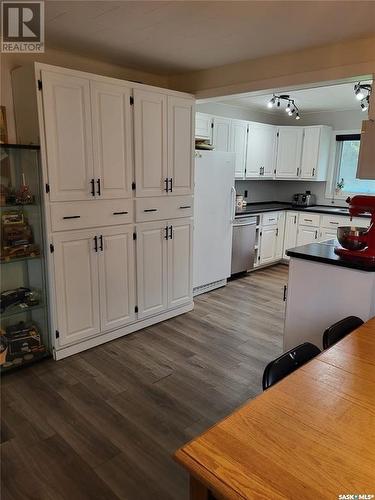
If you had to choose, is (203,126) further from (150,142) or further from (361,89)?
(361,89)

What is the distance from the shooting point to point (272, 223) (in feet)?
18.1

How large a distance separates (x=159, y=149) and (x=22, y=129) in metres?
1.14

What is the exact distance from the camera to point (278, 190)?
6.45m

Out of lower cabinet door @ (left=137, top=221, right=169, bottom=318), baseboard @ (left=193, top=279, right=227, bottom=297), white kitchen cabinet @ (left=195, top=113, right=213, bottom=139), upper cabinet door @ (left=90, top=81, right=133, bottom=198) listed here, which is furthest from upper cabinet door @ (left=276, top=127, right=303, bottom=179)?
upper cabinet door @ (left=90, top=81, right=133, bottom=198)

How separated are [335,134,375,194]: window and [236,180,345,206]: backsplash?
0.25m

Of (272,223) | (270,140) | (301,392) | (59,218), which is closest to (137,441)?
(301,392)

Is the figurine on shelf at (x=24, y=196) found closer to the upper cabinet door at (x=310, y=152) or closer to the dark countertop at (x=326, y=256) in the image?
the dark countertop at (x=326, y=256)

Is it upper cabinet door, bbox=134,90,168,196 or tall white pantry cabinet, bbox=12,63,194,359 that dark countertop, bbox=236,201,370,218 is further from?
upper cabinet door, bbox=134,90,168,196

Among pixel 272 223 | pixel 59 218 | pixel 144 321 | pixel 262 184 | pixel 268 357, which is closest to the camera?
pixel 59 218

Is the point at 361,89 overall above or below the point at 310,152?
above

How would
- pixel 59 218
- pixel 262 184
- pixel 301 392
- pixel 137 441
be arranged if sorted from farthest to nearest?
pixel 262 184
pixel 59 218
pixel 137 441
pixel 301 392

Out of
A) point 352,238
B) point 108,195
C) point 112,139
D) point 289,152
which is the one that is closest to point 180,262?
point 108,195

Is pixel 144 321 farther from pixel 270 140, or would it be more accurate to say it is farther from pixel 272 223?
pixel 270 140

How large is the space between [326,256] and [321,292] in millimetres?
251
